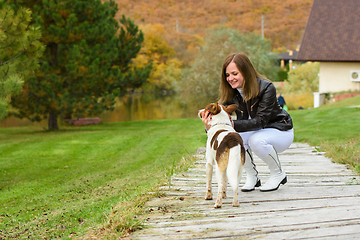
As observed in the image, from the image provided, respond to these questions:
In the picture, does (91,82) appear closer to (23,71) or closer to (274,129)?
(23,71)

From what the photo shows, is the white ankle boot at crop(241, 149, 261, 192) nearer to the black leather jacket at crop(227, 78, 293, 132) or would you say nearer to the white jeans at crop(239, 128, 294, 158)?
the white jeans at crop(239, 128, 294, 158)

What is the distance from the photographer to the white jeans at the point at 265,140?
429 centimetres

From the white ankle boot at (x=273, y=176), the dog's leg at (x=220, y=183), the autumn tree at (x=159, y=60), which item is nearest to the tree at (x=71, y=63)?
the white ankle boot at (x=273, y=176)

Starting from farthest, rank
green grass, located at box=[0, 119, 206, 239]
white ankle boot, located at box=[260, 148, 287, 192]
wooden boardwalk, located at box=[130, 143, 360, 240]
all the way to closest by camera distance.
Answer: green grass, located at box=[0, 119, 206, 239], white ankle boot, located at box=[260, 148, 287, 192], wooden boardwalk, located at box=[130, 143, 360, 240]

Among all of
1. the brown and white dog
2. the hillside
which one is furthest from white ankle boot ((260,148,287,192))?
the hillside

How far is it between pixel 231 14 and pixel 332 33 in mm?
94873

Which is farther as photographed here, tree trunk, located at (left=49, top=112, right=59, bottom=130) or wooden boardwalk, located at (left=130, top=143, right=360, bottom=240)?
tree trunk, located at (left=49, top=112, right=59, bottom=130)

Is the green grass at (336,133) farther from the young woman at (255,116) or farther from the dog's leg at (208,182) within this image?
the dog's leg at (208,182)

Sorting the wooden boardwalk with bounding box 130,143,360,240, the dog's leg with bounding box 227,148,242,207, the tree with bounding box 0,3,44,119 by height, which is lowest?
the wooden boardwalk with bounding box 130,143,360,240

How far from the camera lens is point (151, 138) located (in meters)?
16.1

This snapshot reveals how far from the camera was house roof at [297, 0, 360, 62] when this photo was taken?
25.4 meters

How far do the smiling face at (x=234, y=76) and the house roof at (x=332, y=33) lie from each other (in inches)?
→ 879

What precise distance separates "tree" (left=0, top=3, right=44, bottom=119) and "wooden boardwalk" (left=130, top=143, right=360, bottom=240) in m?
6.52

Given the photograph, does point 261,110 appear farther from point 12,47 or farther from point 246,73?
point 12,47
